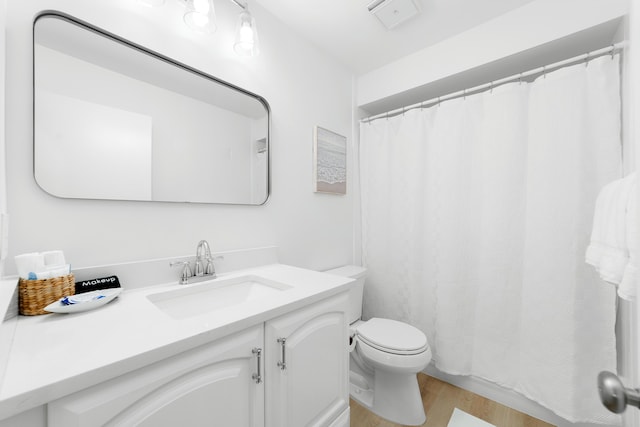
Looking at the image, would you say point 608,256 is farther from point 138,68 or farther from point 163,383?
point 138,68

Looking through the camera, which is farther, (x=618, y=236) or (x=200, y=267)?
(x=200, y=267)

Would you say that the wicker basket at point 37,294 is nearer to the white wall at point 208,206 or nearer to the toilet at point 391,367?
the white wall at point 208,206

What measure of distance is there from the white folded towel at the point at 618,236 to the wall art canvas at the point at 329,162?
138 cm

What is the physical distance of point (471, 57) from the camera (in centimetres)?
167

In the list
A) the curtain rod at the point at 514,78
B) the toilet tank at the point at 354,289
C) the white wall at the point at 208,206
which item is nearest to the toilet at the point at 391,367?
the toilet tank at the point at 354,289

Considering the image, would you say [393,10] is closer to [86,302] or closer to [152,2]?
[152,2]

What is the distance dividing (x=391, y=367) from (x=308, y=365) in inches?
25.3

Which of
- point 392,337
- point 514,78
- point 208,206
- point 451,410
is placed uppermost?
point 514,78

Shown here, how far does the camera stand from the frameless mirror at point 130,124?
921mm

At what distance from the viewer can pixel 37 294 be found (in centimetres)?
76

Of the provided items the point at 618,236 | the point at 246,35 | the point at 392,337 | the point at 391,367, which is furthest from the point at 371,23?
the point at 391,367

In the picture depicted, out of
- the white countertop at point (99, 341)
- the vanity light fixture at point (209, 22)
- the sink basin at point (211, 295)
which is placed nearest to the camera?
the white countertop at point (99, 341)

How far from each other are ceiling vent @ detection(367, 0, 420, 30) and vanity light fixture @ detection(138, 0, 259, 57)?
2.37ft

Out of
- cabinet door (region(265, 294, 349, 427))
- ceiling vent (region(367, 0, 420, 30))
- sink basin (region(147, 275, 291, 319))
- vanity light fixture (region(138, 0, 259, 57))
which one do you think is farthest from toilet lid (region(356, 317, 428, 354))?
ceiling vent (region(367, 0, 420, 30))
